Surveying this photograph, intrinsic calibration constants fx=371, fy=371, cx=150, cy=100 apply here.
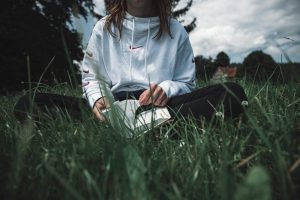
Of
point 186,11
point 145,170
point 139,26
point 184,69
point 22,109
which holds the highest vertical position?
point 186,11

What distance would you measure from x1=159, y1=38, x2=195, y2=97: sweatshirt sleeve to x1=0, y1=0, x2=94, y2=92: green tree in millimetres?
6129

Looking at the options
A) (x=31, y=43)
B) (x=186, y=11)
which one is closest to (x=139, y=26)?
(x=31, y=43)

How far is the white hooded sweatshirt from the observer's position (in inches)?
89.5

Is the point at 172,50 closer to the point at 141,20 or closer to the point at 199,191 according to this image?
the point at 141,20

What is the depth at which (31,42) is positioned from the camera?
9133 mm

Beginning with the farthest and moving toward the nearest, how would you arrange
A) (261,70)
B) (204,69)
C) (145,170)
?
(261,70), (204,69), (145,170)

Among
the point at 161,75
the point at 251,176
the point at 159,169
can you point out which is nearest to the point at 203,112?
the point at 161,75

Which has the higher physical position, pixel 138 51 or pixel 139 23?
pixel 139 23

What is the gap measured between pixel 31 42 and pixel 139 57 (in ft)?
24.5

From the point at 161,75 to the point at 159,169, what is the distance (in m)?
1.42

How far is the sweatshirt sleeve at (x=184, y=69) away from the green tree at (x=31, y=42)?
241 inches

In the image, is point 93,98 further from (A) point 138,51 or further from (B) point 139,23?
(B) point 139,23

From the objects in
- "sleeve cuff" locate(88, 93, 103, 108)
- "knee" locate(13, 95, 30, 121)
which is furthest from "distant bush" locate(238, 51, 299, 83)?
"knee" locate(13, 95, 30, 121)

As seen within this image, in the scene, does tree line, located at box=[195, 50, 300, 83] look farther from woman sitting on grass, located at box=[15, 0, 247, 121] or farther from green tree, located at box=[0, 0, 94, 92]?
green tree, located at box=[0, 0, 94, 92]
